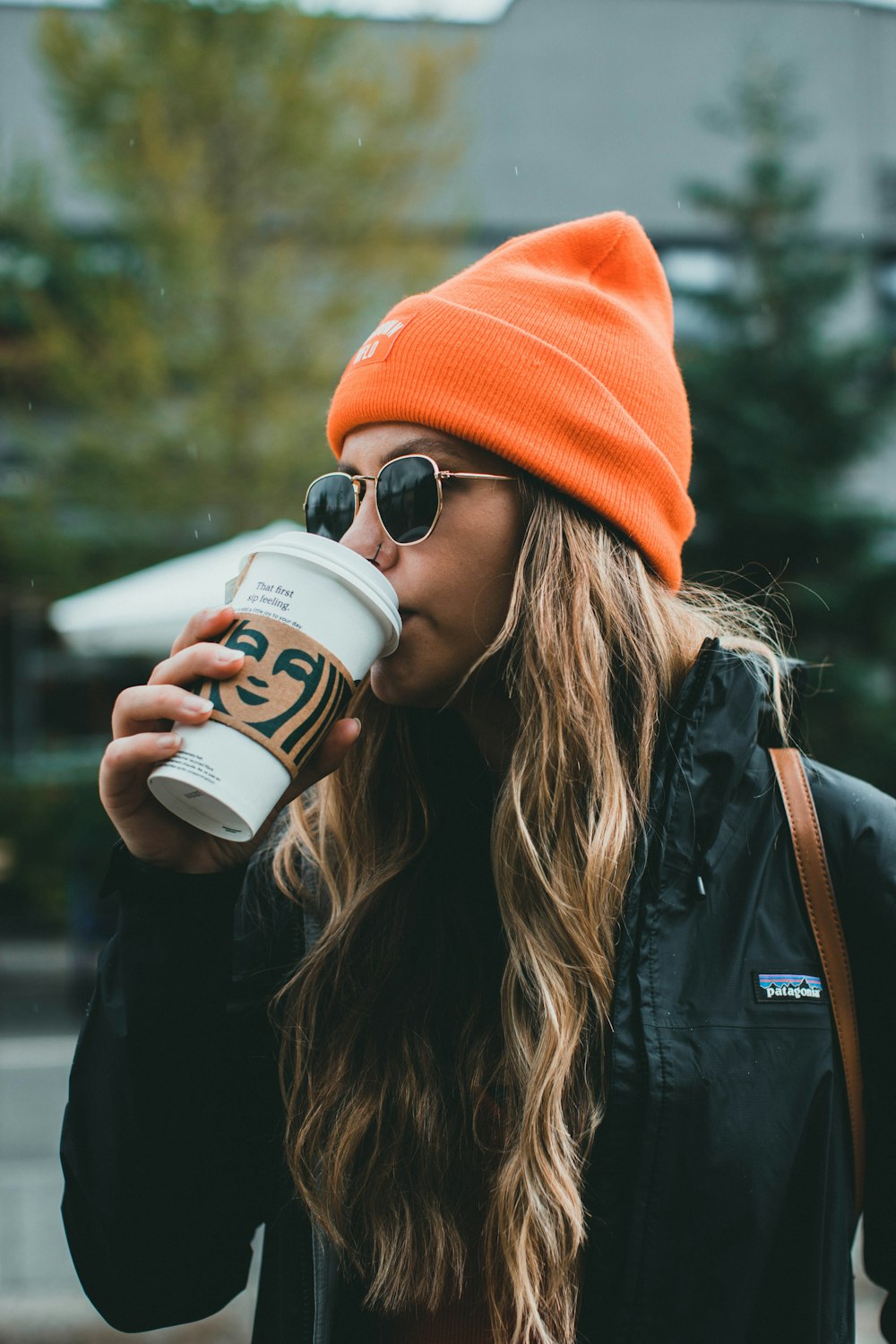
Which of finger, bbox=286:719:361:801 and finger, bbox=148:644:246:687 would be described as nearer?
finger, bbox=148:644:246:687

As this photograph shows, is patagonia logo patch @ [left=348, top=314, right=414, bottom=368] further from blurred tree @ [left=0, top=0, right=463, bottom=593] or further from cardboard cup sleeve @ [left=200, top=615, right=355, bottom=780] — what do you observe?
blurred tree @ [left=0, top=0, right=463, bottom=593]

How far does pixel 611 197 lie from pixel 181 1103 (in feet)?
41.1

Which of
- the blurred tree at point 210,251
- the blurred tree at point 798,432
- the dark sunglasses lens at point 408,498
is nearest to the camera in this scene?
the dark sunglasses lens at point 408,498

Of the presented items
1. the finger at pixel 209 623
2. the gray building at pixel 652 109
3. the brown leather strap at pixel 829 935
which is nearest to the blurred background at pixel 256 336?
the gray building at pixel 652 109

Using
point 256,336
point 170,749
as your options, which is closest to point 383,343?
point 170,749

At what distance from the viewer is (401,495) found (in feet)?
4.99

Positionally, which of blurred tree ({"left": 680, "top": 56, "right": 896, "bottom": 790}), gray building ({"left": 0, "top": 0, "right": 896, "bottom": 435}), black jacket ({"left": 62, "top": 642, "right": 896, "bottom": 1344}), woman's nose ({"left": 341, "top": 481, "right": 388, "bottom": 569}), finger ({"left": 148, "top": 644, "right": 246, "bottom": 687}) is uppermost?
gray building ({"left": 0, "top": 0, "right": 896, "bottom": 435})

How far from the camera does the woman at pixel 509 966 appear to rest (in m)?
1.36

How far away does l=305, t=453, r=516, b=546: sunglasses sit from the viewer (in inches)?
59.4

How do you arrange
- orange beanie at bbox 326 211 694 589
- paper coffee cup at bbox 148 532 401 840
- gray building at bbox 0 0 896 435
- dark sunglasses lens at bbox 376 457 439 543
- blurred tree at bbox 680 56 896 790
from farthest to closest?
1. gray building at bbox 0 0 896 435
2. blurred tree at bbox 680 56 896 790
3. orange beanie at bbox 326 211 694 589
4. dark sunglasses lens at bbox 376 457 439 543
5. paper coffee cup at bbox 148 532 401 840

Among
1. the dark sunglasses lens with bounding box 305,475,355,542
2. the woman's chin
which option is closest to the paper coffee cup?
the woman's chin

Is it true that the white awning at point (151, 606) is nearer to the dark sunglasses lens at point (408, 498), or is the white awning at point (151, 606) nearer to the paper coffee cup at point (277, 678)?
the dark sunglasses lens at point (408, 498)

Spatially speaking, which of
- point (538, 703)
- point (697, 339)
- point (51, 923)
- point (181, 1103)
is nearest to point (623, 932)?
point (538, 703)

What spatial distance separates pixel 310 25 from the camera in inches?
284
